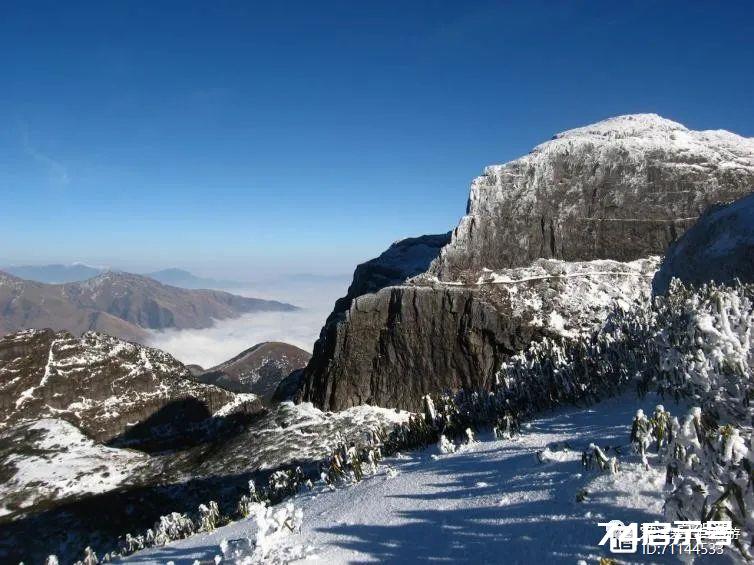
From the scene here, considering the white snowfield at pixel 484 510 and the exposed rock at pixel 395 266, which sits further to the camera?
the exposed rock at pixel 395 266

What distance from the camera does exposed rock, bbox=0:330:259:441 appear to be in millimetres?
59344

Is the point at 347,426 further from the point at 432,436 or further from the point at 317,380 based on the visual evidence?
the point at 432,436

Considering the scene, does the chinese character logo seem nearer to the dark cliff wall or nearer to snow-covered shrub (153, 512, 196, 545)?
snow-covered shrub (153, 512, 196, 545)

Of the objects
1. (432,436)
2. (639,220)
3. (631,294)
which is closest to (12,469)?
(432,436)

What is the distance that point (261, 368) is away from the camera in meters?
147

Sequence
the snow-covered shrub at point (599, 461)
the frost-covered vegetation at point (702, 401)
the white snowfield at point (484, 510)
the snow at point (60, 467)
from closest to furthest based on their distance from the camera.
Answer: the frost-covered vegetation at point (702, 401), the white snowfield at point (484, 510), the snow-covered shrub at point (599, 461), the snow at point (60, 467)

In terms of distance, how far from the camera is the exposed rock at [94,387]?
59344 mm

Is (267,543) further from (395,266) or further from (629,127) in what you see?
(629,127)

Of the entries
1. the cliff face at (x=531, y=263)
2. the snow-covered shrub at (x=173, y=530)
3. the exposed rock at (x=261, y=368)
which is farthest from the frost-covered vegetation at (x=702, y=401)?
the exposed rock at (x=261, y=368)

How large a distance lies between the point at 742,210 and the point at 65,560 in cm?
4322

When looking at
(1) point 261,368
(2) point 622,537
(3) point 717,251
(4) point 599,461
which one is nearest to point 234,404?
(3) point 717,251

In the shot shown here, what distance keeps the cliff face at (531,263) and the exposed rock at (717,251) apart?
2218 cm

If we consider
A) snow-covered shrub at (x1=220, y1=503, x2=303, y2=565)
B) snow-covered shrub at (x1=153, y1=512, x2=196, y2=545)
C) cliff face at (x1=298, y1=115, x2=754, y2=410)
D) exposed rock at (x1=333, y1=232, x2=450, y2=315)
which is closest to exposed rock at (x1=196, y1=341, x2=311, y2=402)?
exposed rock at (x1=333, y1=232, x2=450, y2=315)

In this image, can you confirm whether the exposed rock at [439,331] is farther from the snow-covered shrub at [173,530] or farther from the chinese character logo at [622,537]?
the chinese character logo at [622,537]
